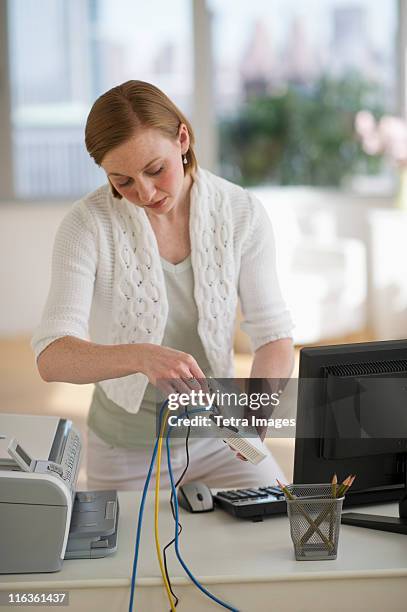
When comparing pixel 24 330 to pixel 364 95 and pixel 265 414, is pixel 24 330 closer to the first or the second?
pixel 364 95

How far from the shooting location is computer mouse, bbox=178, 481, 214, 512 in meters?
1.74

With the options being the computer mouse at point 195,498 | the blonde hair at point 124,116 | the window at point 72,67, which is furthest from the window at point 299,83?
the computer mouse at point 195,498

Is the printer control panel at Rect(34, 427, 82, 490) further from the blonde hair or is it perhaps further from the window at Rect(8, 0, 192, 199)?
the window at Rect(8, 0, 192, 199)

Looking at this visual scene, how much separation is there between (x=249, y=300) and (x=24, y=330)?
420cm

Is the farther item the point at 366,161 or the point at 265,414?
the point at 366,161

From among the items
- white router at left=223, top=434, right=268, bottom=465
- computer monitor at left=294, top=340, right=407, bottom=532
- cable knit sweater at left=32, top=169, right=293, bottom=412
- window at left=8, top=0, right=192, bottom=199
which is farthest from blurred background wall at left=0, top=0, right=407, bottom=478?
white router at left=223, top=434, right=268, bottom=465

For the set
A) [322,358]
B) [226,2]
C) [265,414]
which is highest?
[226,2]

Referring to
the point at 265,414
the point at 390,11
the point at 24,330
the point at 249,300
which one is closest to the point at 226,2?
the point at 390,11

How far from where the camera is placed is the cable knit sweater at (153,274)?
1936mm

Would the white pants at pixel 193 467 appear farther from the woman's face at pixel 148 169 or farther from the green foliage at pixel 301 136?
the green foliage at pixel 301 136

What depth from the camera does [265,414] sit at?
1650 millimetres

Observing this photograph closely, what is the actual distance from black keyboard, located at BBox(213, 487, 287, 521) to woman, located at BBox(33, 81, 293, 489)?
0.26 m

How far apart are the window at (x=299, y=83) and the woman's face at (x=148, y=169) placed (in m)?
4.60

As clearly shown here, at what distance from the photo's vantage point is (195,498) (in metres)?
Result: 1.75
